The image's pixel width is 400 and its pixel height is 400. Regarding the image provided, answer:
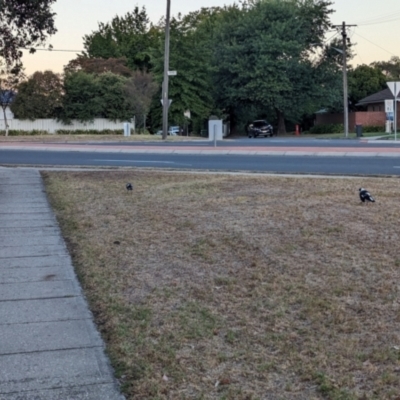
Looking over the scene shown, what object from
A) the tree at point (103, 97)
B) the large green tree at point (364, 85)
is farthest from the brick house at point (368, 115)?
the tree at point (103, 97)

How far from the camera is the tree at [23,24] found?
14570mm

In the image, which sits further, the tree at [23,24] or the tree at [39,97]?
the tree at [39,97]

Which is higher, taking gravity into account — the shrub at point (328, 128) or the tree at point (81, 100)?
the tree at point (81, 100)

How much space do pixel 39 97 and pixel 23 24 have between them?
1473 inches

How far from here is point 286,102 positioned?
5925 cm

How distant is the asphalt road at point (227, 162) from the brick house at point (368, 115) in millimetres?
35483

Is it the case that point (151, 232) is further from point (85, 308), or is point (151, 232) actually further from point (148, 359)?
point (148, 359)

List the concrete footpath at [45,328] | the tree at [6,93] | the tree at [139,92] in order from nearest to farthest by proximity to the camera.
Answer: the concrete footpath at [45,328] → the tree at [6,93] → the tree at [139,92]

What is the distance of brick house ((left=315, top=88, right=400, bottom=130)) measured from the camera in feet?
190

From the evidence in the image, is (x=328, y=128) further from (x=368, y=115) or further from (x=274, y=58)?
(x=274, y=58)

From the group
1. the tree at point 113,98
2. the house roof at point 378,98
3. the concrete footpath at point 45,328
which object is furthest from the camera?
the house roof at point 378,98

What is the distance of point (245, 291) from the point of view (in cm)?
615

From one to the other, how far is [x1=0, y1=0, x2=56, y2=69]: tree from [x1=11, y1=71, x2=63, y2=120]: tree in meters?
35.7

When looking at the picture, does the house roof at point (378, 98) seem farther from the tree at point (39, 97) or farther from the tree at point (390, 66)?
the tree at point (39, 97)
